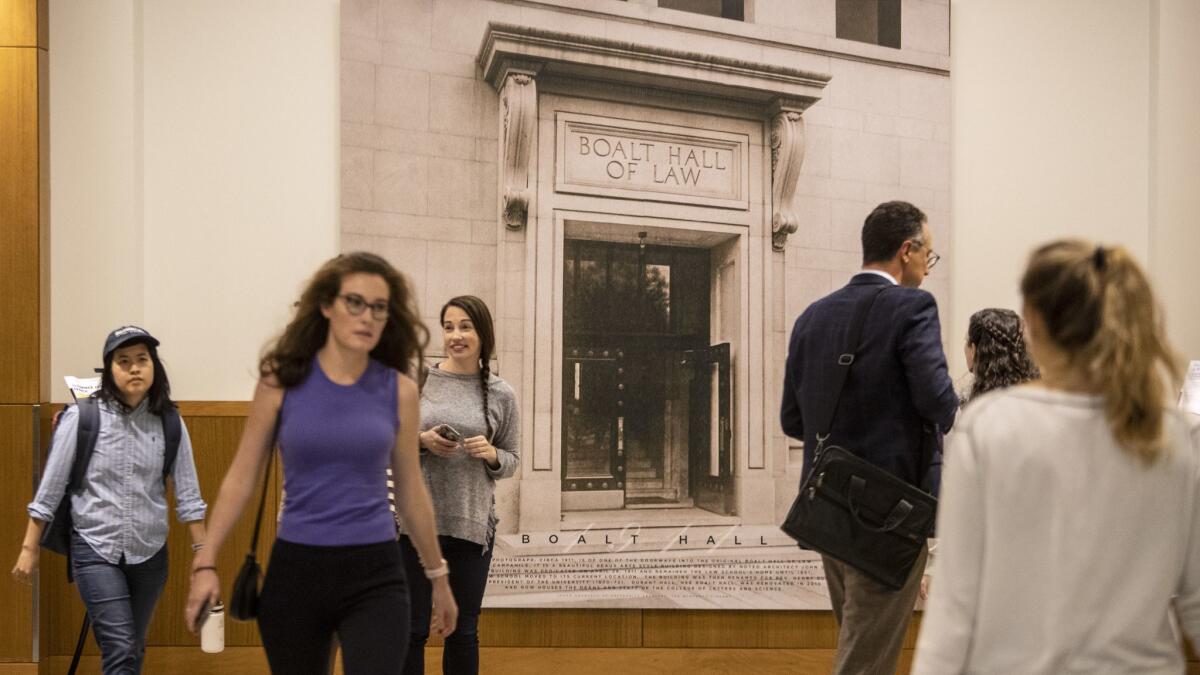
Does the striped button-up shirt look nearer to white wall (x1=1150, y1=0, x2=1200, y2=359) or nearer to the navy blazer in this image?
the navy blazer

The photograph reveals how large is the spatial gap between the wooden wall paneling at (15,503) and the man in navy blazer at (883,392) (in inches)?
130

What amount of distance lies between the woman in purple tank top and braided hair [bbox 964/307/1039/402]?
1841 millimetres

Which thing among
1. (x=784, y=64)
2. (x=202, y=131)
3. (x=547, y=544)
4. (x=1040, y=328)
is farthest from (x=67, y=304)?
(x=1040, y=328)

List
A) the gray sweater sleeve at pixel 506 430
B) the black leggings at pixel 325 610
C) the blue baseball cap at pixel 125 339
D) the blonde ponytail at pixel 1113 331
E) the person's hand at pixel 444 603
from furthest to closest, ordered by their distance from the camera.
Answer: the blue baseball cap at pixel 125 339
the gray sweater sleeve at pixel 506 430
the person's hand at pixel 444 603
the black leggings at pixel 325 610
the blonde ponytail at pixel 1113 331

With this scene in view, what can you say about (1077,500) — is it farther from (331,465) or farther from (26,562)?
(26,562)

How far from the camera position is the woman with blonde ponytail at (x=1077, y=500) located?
1368 mm

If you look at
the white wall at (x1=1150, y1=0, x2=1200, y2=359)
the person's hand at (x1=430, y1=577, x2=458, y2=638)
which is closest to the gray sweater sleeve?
the person's hand at (x1=430, y1=577, x2=458, y2=638)

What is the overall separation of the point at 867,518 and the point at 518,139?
271cm

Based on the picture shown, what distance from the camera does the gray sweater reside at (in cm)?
308

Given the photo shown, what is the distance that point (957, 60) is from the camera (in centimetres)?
489

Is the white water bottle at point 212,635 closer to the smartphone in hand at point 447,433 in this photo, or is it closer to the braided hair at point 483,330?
the smartphone in hand at point 447,433

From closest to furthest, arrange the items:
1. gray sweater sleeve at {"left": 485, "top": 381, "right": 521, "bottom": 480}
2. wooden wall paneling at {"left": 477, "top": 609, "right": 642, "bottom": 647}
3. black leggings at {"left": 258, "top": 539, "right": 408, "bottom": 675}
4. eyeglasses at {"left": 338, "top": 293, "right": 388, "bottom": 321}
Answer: black leggings at {"left": 258, "top": 539, "right": 408, "bottom": 675}
eyeglasses at {"left": 338, "top": 293, "right": 388, "bottom": 321}
gray sweater sleeve at {"left": 485, "top": 381, "right": 521, "bottom": 480}
wooden wall paneling at {"left": 477, "top": 609, "right": 642, "bottom": 647}

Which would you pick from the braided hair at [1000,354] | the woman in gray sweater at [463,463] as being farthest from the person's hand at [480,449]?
the braided hair at [1000,354]

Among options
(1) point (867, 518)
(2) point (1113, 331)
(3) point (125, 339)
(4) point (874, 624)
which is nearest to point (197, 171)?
(3) point (125, 339)
